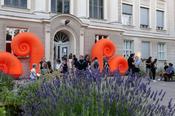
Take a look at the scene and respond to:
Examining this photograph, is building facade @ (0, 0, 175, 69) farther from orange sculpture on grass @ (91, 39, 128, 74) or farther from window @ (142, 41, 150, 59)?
Answer: orange sculpture on grass @ (91, 39, 128, 74)

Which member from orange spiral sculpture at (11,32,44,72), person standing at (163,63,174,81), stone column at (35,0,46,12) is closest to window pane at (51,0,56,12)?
stone column at (35,0,46,12)

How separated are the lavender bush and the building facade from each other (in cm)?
2268

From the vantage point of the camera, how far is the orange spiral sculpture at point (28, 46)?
1034 inches

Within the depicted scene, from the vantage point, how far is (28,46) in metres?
26.9

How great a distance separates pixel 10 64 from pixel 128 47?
15096 millimetres

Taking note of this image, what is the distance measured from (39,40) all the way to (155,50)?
52.5ft

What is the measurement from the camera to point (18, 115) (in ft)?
21.6

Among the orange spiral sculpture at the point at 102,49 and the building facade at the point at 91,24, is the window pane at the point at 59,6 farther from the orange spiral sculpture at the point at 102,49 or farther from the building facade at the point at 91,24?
the orange spiral sculpture at the point at 102,49

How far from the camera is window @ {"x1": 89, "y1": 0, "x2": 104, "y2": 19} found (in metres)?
33.7

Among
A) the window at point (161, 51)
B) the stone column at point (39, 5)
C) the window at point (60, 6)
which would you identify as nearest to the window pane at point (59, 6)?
the window at point (60, 6)

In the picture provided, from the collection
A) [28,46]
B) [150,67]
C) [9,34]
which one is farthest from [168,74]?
[9,34]

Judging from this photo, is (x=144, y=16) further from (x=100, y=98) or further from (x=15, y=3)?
(x=100, y=98)

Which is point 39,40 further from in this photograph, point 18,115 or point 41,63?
point 18,115

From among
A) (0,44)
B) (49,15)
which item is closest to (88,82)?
(0,44)
